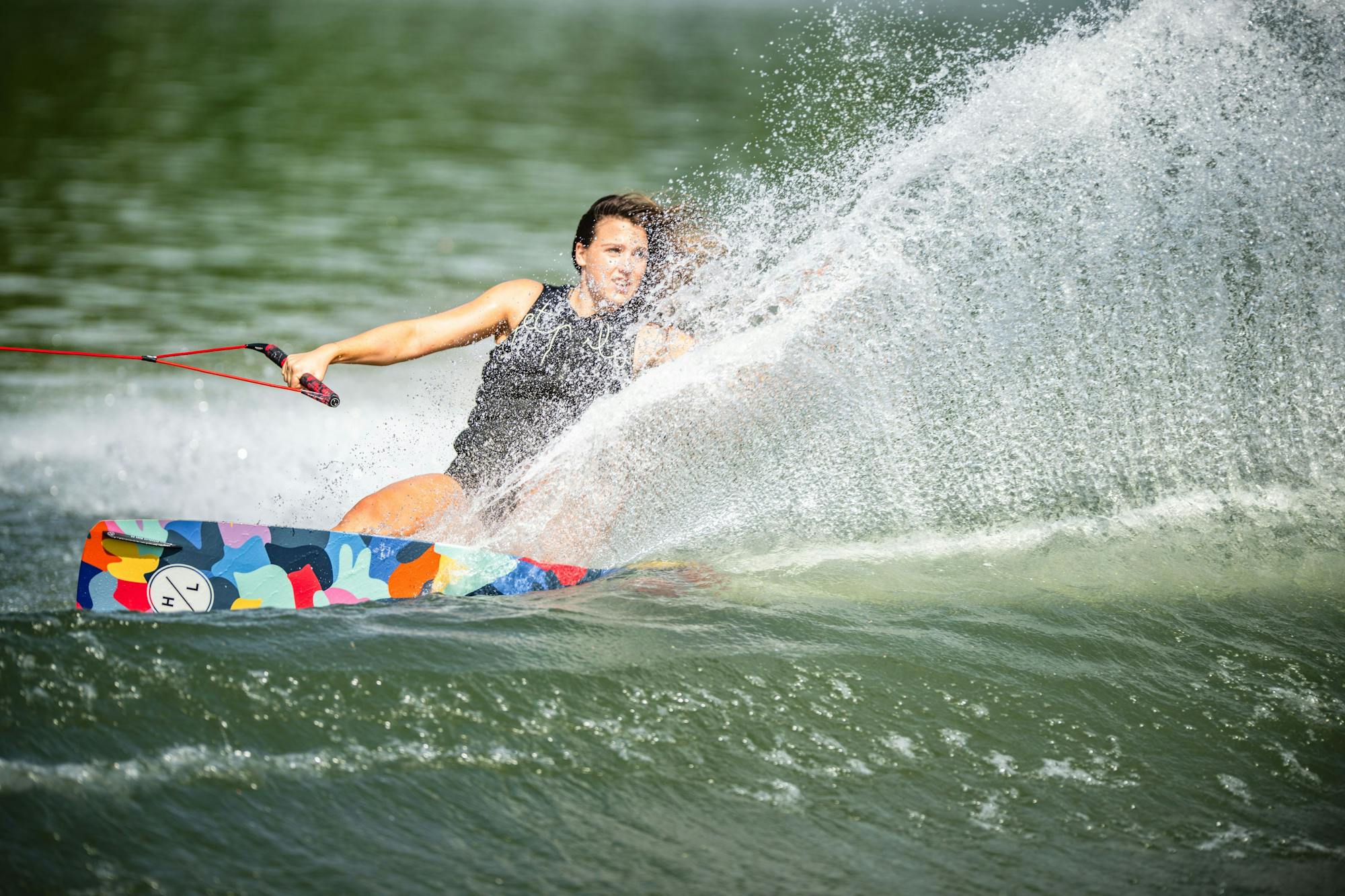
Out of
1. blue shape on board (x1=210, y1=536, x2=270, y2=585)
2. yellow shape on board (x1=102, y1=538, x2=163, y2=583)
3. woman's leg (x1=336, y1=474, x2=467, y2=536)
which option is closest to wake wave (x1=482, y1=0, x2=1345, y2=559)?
woman's leg (x1=336, y1=474, x2=467, y2=536)

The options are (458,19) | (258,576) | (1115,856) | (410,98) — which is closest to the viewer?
(1115,856)

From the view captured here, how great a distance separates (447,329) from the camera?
471cm

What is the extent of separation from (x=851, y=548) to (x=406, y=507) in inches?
72.6

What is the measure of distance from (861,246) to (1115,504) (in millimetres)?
1676

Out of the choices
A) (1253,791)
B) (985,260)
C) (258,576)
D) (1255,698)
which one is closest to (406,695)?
(258,576)

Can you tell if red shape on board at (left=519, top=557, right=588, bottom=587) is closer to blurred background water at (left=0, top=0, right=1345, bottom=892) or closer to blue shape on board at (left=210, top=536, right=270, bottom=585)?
blurred background water at (left=0, top=0, right=1345, bottom=892)

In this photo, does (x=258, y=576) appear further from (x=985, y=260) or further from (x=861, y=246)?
(x=985, y=260)

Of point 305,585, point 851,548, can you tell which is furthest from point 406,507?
point 851,548

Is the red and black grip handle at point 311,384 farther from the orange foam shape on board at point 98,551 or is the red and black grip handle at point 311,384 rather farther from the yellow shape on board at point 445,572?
the orange foam shape on board at point 98,551

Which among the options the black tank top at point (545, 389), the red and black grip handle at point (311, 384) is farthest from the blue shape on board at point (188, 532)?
A: the black tank top at point (545, 389)

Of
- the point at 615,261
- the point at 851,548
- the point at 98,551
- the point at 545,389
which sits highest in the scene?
the point at 615,261

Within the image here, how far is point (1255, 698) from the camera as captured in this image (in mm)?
3828

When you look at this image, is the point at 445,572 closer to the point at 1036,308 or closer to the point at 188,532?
the point at 188,532

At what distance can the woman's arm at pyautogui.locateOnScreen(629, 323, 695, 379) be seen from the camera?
4715 millimetres
